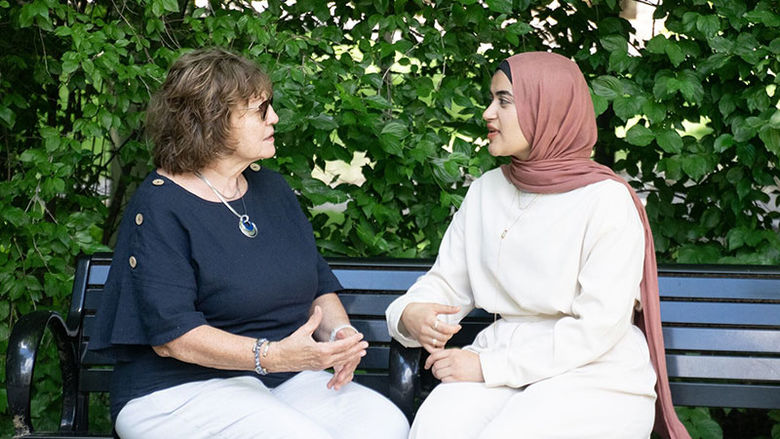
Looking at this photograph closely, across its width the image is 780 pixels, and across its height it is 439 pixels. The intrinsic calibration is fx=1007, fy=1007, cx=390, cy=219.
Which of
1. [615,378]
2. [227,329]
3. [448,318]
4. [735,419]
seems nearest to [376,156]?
[448,318]

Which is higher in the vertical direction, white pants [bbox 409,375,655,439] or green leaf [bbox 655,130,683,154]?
green leaf [bbox 655,130,683,154]

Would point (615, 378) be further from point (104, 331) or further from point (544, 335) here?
point (104, 331)

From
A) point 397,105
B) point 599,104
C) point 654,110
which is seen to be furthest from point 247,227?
point 654,110

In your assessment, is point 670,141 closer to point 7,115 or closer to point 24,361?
point 24,361

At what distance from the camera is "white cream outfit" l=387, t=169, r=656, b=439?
9.57ft

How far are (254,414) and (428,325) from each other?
622 mm

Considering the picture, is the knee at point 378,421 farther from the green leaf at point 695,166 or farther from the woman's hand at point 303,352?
the green leaf at point 695,166

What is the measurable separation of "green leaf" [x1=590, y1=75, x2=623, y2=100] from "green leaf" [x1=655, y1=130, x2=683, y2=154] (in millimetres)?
230

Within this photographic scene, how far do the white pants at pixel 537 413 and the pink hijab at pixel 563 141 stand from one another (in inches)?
7.1

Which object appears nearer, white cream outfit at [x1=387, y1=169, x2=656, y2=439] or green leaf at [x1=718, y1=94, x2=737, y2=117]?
white cream outfit at [x1=387, y1=169, x2=656, y2=439]

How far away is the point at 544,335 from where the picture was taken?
10.00 ft

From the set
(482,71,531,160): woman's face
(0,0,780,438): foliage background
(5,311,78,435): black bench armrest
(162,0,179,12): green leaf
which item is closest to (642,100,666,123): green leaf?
(0,0,780,438): foliage background

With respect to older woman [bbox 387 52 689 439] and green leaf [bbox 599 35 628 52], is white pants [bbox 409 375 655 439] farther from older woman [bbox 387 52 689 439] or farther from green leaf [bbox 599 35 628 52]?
green leaf [bbox 599 35 628 52]

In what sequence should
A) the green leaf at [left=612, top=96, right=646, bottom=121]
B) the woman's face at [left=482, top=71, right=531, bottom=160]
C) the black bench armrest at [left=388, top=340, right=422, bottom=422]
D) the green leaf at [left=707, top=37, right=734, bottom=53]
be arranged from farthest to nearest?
the green leaf at [left=612, top=96, right=646, bottom=121] < the green leaf at [left=707, top=37, right=734, bottom=53] < the black bench armrest at [left=388, top=340, right=422, bottom=422] < the woman's face at [left=482, top=71, right=531, bottom=160]
